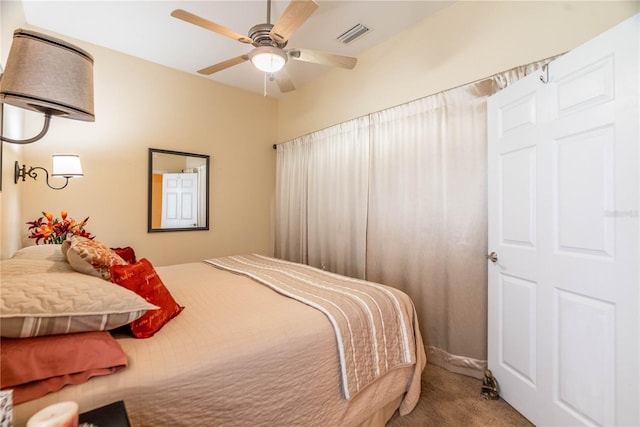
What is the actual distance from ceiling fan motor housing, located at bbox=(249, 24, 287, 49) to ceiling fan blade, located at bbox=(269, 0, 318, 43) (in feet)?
0.17

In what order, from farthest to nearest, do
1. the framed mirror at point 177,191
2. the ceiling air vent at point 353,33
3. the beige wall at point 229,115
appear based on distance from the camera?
the framed mirror at point 177,191
the ceiling air vent at point 353,33
the beige wall at point 229,115

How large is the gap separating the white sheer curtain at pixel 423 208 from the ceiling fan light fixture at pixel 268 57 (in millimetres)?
1269

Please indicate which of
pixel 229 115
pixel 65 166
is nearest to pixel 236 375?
pixel 65 166

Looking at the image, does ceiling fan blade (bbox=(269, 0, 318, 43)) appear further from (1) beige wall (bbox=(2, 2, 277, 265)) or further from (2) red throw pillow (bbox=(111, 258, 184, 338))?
(1) beige wall (bbox=(2, 2, 277, 265))

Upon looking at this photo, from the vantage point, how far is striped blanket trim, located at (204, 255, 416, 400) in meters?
1.39

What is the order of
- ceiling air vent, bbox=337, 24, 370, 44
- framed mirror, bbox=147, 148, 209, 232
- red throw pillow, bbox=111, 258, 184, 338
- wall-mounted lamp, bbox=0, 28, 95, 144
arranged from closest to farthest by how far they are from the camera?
wall-mounted lamp, bbox=0, 28, 95, 144, red throw pillow, bbox=111, 258, 184, 338, ceiling air vent, bbox=337, 24, 370, 44, framed mirror, bbox=147, 148, 209, 232

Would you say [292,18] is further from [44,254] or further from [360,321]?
[44,254]

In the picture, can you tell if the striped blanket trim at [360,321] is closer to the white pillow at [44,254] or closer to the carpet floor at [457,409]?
the carpet floor at [457,409]

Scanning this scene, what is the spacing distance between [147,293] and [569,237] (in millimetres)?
2138

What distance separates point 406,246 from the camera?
261 cm

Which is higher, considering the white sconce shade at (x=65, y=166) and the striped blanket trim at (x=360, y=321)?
the white sconce shade at (x=65, y=166)

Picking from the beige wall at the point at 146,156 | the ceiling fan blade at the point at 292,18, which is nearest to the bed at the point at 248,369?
the beige wall at the point at 146,156

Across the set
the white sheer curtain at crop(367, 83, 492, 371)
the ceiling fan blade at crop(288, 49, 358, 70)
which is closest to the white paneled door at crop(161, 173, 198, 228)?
the ceiling fan blade at crop(288, 49, 358, 70)

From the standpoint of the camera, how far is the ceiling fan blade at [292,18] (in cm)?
151
